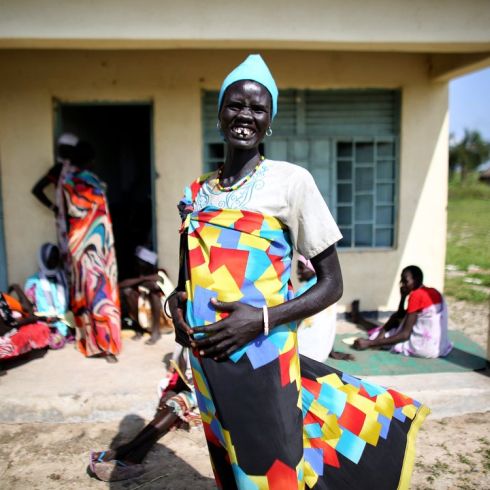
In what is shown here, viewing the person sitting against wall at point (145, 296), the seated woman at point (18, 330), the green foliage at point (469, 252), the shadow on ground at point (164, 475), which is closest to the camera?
the shadow on ground at point (164, 475)

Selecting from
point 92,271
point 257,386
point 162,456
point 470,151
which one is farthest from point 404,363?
point 470,151

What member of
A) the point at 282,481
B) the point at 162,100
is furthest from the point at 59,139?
the point at 282,481

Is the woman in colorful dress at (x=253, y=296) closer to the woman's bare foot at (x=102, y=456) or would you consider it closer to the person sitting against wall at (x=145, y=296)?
the woman's bare foot at (x=102, y=456)

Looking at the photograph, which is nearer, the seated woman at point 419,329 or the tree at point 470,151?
the seated woman at point 419,329

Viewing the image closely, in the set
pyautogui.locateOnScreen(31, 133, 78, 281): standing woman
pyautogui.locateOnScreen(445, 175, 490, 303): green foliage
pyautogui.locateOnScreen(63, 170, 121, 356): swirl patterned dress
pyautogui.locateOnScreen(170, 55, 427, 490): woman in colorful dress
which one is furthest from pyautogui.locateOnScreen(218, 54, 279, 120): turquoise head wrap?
pyautogui.locateOnScreen(445, 175, 490, 303): green foliage

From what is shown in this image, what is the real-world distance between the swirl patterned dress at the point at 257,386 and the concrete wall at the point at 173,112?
12.1ft

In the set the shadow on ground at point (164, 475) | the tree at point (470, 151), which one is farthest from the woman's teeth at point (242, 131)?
the tree at point (470, 151)

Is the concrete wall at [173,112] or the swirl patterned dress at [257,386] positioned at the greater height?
the concrete wall at [173,112]

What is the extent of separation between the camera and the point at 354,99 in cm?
534

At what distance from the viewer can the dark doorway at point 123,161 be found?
5965 mm

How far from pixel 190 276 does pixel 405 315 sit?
3.33m

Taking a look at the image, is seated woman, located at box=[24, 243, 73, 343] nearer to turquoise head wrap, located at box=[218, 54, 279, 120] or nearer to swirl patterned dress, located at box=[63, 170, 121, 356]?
swirl patterned dress, located at box=[63, 170, 121, 356]

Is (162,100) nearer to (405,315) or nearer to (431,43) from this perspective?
(431,43)

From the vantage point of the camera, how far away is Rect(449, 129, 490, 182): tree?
34906 mm
